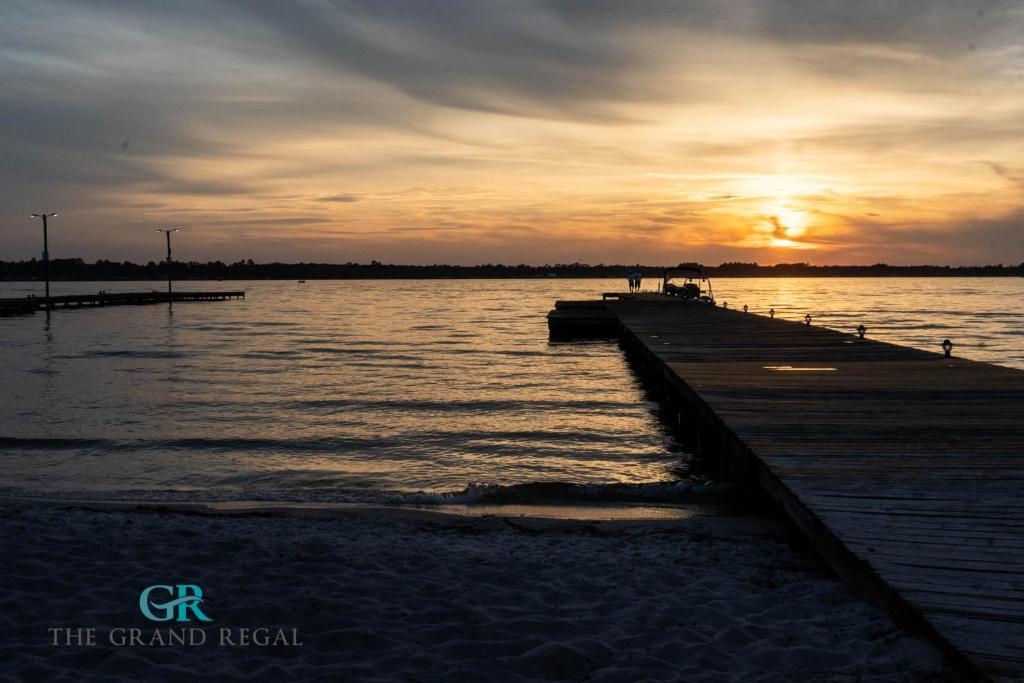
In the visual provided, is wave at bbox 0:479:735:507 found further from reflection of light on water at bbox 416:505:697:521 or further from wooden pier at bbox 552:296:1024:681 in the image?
wooden pier at bbox 552:296:1024:681

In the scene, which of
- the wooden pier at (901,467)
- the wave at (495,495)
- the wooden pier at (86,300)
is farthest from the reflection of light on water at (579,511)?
the wooden pier at (86,300)

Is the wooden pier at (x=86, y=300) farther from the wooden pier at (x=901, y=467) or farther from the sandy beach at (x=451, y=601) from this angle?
the sandy beach at (x=451, y=601)

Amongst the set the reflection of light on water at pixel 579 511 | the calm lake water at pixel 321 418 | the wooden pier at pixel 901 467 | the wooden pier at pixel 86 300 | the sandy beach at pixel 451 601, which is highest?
the wooden pier at pixel 86 300

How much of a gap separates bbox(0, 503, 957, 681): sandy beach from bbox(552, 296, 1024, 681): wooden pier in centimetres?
35

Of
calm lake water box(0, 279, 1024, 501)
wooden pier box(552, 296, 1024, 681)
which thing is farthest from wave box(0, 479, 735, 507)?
wooden pier box(552, 296, 1024, 681)

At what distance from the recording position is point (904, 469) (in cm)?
747

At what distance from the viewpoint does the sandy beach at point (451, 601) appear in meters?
4.74

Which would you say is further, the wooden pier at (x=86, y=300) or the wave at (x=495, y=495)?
the wooden pier at (x=86, y=300)

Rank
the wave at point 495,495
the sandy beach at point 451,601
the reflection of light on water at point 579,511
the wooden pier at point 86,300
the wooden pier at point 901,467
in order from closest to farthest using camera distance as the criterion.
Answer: the wooden pier at point 901,467 < the sandy beach at point 451,601 < the reflection of light on water at point 579,511 < the wave at point 495,495 < the wooden pier at point 86,300

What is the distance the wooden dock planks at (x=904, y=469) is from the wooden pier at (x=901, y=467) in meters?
0.01

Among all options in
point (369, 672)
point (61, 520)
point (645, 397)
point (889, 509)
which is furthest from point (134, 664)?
point (645, 397)

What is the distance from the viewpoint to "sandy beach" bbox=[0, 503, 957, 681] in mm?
4742

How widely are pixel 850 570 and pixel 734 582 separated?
1047 millimetres

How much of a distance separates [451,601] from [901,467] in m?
4.44
